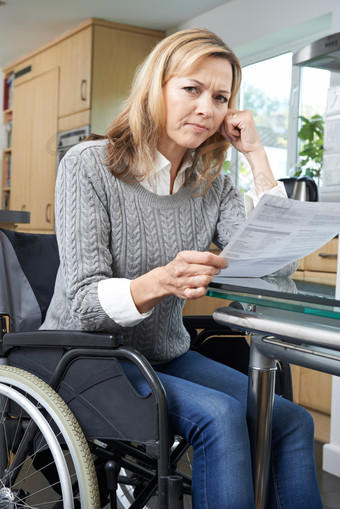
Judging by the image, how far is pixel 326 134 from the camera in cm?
300

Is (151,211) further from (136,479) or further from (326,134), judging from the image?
(326,134)

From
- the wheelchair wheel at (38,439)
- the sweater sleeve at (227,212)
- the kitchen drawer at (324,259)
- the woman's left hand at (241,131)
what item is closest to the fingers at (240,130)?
the woman's left hand at (241,131)

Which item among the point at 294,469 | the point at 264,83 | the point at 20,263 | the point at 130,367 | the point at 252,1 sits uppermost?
the point at 252,1

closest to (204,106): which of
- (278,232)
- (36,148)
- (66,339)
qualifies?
(278,232)

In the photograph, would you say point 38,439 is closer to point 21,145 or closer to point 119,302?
point 119,302

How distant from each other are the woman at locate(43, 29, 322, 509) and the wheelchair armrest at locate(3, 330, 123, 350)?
0.20 feet

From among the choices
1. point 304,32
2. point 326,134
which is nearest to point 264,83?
point 304,32

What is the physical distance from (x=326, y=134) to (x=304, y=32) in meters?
1.41

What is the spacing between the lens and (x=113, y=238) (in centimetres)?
129

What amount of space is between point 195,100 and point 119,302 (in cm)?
48

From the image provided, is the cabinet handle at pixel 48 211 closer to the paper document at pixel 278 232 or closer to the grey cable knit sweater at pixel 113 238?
the grey cable knit sweater at pixel 113 238

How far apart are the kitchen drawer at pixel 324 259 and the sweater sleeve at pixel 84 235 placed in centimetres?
176

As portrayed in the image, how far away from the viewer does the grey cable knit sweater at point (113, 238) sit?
1195 millimetres

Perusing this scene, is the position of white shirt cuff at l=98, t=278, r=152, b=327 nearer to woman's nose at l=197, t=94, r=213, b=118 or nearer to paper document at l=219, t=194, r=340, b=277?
paper document at l=219, t=194, r=340, b=277
